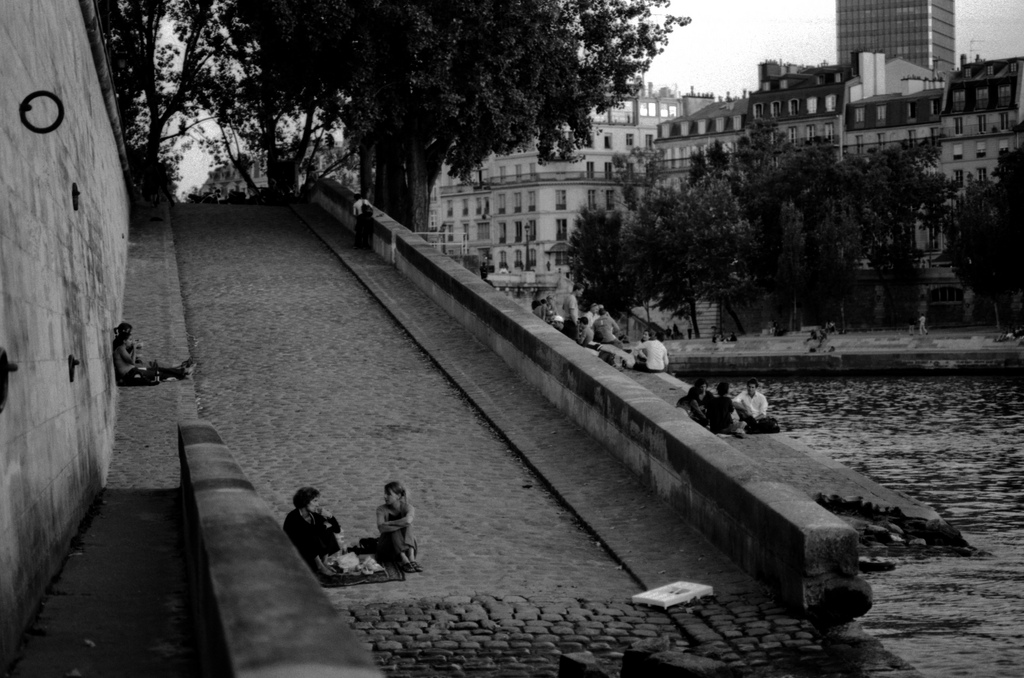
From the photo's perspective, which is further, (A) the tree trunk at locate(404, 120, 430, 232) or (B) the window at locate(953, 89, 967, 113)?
(B) the window at locate(953, 89, 967, 113)

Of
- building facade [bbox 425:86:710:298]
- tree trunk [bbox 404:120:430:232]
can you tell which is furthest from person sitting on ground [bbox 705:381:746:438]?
building facade [bbox 425:86:710:298]

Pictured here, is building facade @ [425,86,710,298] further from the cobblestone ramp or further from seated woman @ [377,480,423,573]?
seated woman @ [377,480,423,573]

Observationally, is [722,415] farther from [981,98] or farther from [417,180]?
[981,98]

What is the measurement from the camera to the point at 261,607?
4.70 m

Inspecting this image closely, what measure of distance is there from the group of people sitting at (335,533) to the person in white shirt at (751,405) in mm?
13296

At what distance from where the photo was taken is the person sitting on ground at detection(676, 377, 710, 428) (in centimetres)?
2072

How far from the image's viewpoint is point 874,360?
5519cm

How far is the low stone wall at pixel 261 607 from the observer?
405cm

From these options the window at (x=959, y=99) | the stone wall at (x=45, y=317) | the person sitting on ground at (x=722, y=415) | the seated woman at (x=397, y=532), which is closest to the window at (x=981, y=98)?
the window at (x=959, y=99)

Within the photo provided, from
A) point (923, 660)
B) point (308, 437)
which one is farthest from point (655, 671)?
point (308, 437)

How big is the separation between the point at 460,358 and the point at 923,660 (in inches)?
382

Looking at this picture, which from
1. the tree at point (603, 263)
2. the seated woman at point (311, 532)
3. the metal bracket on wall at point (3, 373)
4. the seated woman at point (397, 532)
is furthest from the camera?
the tree at point (603, 263)

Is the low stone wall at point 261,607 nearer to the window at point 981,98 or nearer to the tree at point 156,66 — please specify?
the tree at point 156,66

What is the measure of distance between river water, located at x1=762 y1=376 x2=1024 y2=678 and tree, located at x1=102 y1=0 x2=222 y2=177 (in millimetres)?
17486
